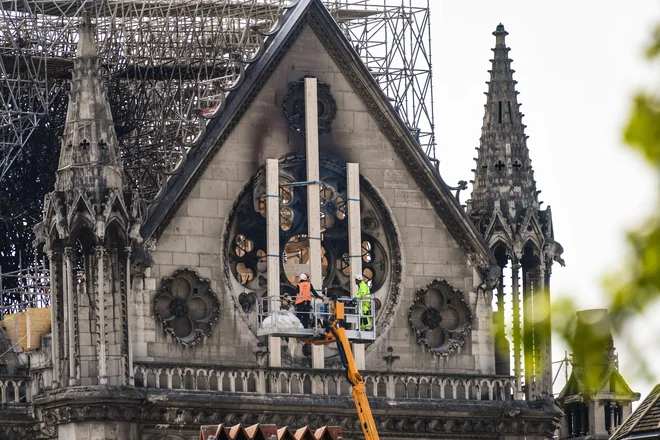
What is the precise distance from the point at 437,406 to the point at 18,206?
1716cm

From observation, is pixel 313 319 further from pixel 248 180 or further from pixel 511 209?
pixel 511 209

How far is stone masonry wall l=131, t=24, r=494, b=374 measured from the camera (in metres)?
40.3

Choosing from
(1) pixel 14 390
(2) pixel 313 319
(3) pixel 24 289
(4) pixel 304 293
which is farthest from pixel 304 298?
(3) pixel 24 289

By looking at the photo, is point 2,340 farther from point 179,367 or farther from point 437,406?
point 437,406

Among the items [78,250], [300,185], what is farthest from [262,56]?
[78,250]

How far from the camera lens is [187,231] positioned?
40656 millimetres

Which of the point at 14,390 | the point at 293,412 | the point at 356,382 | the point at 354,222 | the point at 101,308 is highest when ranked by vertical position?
the point at 354,222

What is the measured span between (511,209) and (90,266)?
10387mm

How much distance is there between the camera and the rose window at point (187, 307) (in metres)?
40.1

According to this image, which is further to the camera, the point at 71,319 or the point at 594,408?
the point at 594,408

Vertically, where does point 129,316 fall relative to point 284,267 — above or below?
below

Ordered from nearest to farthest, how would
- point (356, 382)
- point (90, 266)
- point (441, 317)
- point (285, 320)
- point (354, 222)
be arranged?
1. point (356, 382)
2. point (285, 320)
3. point (90, 266)
4. point (354, 222)
5. point (441, 317)

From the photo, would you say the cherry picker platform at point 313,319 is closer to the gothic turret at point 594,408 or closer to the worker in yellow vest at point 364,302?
the worker in yellow vest at point 364,302

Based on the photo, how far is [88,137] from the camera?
129 ft
